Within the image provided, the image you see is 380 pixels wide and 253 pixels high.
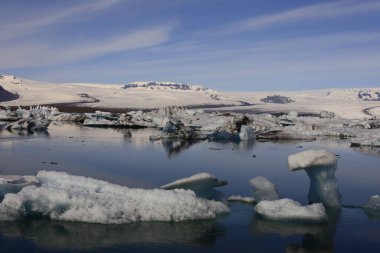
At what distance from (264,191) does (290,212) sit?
3.47 feet

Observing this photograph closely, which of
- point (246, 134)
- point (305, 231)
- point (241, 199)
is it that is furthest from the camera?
point (246, 134)

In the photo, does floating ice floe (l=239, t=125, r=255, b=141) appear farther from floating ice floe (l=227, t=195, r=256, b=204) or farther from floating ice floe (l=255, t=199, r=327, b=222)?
floating ice floe (l=255, t=199, r=327, b=222)

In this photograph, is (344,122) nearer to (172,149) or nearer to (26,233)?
(172,149)

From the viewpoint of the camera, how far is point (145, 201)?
712cm

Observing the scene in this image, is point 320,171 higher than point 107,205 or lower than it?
higher

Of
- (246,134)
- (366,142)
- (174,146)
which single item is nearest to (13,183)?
(174,146)

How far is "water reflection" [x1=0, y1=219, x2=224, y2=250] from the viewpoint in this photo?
5.88m

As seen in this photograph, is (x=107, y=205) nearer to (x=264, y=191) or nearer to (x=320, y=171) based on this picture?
(x=264, y=191)

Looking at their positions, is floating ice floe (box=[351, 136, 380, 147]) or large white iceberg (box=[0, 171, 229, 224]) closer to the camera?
large white iceberg (box=[0, 171, 229, 224])

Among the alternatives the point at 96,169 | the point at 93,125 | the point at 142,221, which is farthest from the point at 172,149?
the point at 93,125

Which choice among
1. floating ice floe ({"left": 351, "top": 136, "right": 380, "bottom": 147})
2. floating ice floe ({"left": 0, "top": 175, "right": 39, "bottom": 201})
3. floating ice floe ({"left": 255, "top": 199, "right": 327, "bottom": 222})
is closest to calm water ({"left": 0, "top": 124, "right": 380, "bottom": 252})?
floating ice floe ({"left": 255, "top": 199, "right": 327, "bottom": 222})

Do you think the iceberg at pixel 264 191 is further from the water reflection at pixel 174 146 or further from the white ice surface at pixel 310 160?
the water reflection at pixel 174 146

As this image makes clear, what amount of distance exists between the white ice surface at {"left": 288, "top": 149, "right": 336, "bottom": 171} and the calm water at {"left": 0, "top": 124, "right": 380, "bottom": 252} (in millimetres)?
810

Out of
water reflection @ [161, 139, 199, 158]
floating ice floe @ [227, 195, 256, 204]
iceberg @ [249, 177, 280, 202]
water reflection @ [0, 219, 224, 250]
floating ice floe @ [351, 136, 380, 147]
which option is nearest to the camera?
water reflection @ [0, 219, 224, 250]
